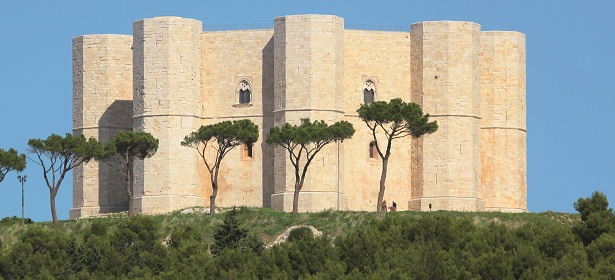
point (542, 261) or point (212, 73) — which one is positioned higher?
point (212, 73)

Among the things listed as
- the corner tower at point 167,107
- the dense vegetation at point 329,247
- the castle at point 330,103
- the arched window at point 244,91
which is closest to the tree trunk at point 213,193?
the dense vegetation at point 329,247

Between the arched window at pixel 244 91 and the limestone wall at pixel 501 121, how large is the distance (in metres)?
9.34

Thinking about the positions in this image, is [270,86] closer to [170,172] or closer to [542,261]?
[170,172]

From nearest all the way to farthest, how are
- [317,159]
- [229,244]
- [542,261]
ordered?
1. [542,261]
2. [229,244]
3. [317,159]

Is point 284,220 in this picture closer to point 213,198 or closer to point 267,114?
point 213,198

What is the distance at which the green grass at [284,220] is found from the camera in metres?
101

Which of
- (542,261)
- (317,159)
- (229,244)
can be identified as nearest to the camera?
(542,261)

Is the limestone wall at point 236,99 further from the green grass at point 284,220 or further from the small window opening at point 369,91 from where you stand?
the green grass at point 284,220

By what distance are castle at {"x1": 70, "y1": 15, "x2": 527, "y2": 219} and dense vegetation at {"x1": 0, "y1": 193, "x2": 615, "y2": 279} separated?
15.8ft

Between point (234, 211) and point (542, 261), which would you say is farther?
point (234, 211)

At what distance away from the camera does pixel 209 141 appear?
Answer: 357ft

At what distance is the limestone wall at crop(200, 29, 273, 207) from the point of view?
355 feet

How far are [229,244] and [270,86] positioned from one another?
12097 mm

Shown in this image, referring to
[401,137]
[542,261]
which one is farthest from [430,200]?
[542,261]
